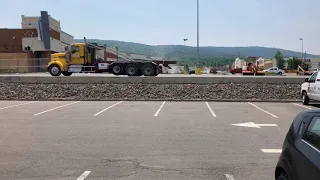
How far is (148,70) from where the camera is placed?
100 ft

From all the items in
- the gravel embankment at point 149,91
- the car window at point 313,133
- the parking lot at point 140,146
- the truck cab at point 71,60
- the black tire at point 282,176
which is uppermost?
the truck cab at point 71,60

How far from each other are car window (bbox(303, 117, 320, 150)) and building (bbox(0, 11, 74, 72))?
5323 cm

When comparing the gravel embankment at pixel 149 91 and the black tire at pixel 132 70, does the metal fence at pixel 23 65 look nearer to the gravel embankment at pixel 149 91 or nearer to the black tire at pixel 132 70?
the black tire at pixel 132 70

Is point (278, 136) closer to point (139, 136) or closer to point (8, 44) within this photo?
point (139, 136)

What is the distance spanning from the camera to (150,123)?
12211 mm

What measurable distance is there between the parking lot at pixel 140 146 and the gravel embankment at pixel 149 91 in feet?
24.4

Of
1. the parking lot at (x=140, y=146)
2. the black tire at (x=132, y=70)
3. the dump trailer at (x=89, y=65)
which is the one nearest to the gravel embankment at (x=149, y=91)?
the black tire at (x=132, y=70)

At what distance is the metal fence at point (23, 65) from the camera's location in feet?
175

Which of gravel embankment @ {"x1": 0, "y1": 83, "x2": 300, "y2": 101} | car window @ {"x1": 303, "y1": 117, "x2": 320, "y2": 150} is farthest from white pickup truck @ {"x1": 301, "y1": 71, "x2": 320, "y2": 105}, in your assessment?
car window @ {"x1": 303, "y1": 117, "x2": 320, "y2": 150}

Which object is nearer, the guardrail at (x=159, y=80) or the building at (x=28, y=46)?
the guardrail at (x=159, y=80)

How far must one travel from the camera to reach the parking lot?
6395 mm

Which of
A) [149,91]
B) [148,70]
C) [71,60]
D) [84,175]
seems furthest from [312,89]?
[71,60]

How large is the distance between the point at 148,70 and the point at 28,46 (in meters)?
33.3

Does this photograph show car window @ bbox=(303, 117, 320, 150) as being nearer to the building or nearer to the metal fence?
the metal fence
